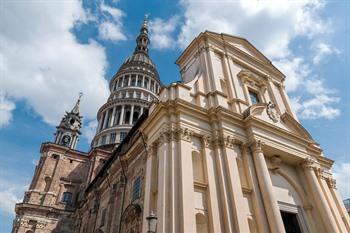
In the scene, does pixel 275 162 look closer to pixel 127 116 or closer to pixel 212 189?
pixel 212 189

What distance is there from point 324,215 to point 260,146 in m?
5.40

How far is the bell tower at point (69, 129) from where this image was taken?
44031 mm

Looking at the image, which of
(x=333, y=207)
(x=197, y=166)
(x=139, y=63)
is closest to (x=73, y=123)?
(x=139, y=63)

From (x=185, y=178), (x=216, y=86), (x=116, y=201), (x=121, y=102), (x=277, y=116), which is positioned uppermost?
(x=121, y=102)

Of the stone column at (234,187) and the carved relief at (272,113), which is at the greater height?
the carved relief at (272,113)

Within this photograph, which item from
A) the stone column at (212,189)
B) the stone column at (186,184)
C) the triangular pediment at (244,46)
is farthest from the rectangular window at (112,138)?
the stone column at (186,184)

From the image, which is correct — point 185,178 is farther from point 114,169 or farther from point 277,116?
point 114,169

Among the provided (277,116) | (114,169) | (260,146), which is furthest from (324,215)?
(114,169)

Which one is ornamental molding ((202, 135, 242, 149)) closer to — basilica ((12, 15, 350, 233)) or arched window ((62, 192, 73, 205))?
basilica ((12, 15, 350, 233))

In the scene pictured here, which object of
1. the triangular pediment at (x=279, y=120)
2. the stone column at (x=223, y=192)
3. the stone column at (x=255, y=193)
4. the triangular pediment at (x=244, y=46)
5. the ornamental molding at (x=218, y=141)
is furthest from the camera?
the triangular pediment at (x=244, y=46)

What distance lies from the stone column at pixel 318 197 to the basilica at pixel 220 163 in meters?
0.06

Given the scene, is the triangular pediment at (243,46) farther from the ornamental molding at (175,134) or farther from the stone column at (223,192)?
the stone column at (223,192)

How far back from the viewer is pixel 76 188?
3622 centimetres

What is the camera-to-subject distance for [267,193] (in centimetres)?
1337
